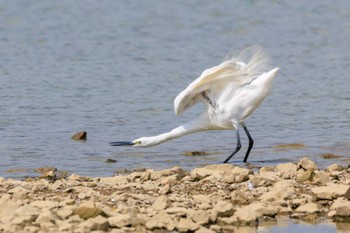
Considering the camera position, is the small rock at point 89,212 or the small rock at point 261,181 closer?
the small rock at point 89,212

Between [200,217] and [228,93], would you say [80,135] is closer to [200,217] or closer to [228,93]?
[228,93]

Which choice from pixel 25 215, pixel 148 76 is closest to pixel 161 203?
pixel 25 215

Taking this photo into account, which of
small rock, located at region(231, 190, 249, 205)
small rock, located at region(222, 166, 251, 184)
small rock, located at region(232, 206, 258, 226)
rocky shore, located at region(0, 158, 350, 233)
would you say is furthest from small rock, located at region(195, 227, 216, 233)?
small rock, located at region(222, 166, 251, 184)

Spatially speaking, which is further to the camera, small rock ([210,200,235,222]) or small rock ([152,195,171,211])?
small rock ([152,195,171,211])

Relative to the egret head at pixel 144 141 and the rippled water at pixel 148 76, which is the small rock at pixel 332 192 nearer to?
the rippled water at pixel 148 76

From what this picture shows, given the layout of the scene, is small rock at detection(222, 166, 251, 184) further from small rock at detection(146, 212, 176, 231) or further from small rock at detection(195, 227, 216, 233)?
small rock at detection(195, 227, 216, 233)

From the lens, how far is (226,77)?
12891mm

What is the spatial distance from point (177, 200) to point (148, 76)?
10225mm

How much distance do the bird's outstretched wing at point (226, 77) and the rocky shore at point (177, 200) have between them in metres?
1.35

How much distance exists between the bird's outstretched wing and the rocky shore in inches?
53.3

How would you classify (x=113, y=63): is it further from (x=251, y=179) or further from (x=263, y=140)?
(x=251, y=179)

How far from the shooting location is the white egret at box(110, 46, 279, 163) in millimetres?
12719

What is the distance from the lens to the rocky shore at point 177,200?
28.1ft

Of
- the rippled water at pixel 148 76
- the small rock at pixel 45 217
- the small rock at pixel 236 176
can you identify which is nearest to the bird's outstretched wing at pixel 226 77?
the rippled water at pixel 148 76
